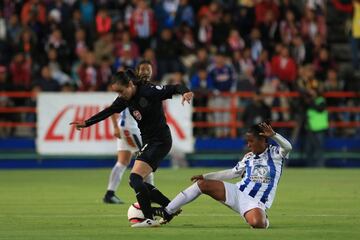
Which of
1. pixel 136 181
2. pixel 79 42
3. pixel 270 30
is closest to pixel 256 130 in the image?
pixel 136 181

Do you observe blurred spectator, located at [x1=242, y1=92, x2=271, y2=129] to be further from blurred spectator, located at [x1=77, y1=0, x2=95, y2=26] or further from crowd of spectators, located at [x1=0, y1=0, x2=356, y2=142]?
blurred spectator, located at [x1=77, y1=0, x2=95, y2=26]

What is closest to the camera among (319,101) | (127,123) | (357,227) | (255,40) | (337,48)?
(357,227)

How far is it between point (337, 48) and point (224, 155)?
6669mm

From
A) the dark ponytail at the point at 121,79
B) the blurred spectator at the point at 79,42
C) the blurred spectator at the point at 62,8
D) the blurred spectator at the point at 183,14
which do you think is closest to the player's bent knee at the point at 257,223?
the dark ponytail at the point at 121,79

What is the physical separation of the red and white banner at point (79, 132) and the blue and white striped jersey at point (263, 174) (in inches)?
552

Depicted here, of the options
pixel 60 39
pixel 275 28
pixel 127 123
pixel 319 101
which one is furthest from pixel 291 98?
pixel 127 123

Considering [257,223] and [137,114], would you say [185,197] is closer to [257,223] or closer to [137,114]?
[257,223]

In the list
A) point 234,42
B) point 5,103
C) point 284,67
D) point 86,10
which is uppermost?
point 86,10

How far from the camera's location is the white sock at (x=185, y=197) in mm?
13367

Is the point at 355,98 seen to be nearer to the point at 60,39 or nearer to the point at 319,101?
the point at 319,101

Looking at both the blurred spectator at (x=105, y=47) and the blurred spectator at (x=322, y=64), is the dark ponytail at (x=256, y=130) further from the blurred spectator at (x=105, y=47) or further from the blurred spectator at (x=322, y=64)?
the blurred spectator at (x=322, y=64)

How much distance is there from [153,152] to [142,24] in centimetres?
1587

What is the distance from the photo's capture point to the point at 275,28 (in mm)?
30859

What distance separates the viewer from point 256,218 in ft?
43.2
